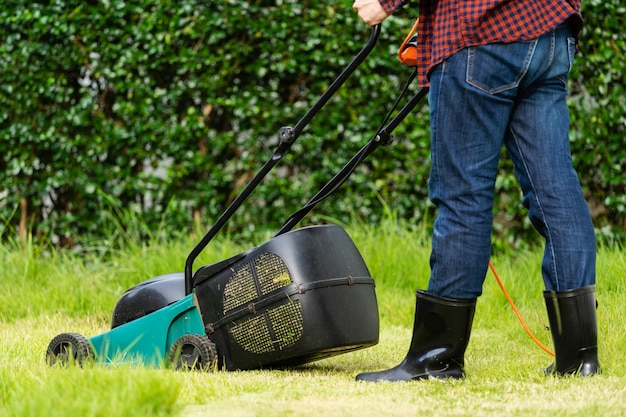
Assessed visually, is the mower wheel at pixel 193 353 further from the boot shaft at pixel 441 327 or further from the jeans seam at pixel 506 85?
the jeans seam at pixel 506 85

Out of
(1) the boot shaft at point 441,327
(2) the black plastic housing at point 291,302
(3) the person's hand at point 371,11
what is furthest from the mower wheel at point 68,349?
(3) the person's hand at point 371,11

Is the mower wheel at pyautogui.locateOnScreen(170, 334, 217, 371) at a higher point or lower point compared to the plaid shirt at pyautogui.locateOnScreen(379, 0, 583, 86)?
lower

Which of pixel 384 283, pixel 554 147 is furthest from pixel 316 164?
pixel 554 147

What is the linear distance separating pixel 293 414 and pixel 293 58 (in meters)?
3.21

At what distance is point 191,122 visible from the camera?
498cm

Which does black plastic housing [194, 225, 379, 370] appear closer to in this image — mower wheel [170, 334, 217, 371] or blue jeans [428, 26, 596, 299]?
mower wheel [170, 334, 217, 371]

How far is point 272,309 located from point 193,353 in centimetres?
28

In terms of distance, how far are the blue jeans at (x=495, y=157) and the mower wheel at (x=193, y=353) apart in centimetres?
70

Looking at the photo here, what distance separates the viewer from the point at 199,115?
5.07m

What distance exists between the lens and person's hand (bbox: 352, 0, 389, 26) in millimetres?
2443

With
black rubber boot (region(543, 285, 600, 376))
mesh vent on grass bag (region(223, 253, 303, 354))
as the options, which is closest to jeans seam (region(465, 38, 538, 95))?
black rubber boot (region(543, 285, 600, 376))

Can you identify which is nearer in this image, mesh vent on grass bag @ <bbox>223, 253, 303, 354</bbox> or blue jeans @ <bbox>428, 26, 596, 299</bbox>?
blue jeans @ <bbox>428, 26, 596, 299</bbox>

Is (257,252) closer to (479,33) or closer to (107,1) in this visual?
(479,33)

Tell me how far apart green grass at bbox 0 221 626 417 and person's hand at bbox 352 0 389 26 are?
1.00 metres
